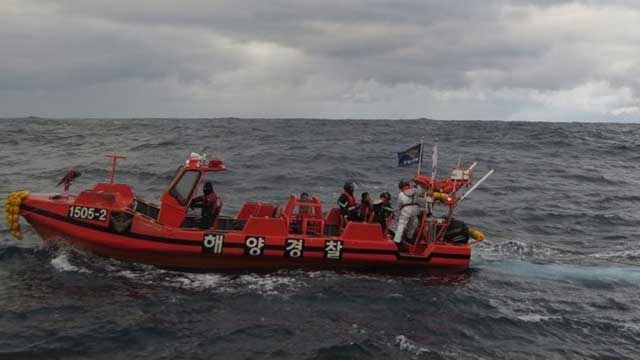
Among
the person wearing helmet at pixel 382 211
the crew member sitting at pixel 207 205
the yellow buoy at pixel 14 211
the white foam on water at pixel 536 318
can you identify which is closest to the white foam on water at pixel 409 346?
the white foam on water at pixel 536 318

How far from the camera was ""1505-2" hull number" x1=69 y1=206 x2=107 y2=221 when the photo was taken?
46.3ft

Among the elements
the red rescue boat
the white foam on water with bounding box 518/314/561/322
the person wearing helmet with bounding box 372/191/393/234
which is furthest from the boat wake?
the white foam on water with bounding box 518/314/561/322

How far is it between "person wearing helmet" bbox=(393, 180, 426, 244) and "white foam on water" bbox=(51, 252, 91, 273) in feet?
24.0

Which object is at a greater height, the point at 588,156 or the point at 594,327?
the point at 588,156

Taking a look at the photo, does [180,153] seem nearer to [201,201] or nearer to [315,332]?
[201,201]

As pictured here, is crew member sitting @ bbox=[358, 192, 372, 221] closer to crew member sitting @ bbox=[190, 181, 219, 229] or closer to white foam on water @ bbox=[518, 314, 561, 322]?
crew member sitting @ bbox=[190, 181, 219, 229]

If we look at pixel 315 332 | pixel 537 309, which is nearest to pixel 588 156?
pixel 537 309

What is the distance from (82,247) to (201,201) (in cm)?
295

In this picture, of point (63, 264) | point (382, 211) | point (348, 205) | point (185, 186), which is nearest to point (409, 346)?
point (382, 211)

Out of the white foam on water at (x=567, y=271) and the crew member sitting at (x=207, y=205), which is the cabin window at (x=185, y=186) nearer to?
the crew member sitting at (x=207, y=205)

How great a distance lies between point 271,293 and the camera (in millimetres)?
13047

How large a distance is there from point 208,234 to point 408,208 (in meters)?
4.90

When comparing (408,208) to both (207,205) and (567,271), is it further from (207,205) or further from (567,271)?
(207,205)

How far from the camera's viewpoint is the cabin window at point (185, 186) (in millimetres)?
14758
